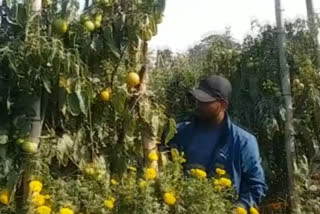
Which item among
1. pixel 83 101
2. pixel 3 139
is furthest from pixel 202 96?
pixel 3 139

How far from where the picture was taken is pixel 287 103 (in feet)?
14.6

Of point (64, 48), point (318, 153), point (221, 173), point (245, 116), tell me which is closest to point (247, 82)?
point (245, 116)

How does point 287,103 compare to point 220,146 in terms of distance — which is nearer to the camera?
point 220,146

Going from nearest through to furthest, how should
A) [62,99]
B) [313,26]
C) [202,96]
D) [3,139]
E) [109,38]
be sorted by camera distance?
[3,139]
[62,99]
[109,38]
[202,96]
[313,26]

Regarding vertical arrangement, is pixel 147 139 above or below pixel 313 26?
below

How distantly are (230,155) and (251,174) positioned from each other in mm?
148

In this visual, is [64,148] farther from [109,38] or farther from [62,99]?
[109,38]

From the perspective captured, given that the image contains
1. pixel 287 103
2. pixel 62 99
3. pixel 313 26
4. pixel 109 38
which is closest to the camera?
pixel 62 99

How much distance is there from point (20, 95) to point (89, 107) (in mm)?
309

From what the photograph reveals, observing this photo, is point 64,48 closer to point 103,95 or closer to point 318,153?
point 103,95

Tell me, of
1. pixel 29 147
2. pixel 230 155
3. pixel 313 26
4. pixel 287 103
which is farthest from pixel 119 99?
pixel 313 26

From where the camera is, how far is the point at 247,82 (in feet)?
16.3

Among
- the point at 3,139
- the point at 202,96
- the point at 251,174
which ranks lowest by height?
the point at 251,174

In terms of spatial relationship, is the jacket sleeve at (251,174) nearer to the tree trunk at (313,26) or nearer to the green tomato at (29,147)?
the green tomato at (29,147)
